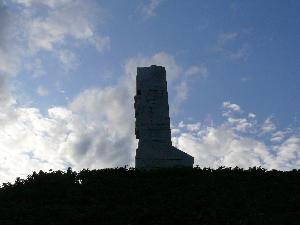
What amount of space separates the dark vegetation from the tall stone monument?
243cm

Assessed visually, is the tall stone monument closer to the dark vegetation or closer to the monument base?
the monument base

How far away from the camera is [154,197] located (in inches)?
613

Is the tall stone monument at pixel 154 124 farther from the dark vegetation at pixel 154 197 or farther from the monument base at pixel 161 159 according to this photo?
the dark vegetation at pixel 154 197

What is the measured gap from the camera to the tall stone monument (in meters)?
21.5

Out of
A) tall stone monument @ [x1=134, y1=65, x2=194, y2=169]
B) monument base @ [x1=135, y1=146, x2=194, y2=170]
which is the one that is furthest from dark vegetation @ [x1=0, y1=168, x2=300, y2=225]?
→ tall stone monument @ [x1=134, y1=65, x2=194, y2=169]

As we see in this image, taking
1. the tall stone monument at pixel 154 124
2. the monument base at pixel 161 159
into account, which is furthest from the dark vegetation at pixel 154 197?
the tall stone monument at pixel 154 124

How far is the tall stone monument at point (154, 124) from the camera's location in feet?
70.5

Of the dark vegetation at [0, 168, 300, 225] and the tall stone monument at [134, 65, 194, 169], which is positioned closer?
the dark vegetation at [0, 168, 300, 225]

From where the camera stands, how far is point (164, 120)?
22312mm

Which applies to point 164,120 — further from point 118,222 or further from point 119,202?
point 118,222

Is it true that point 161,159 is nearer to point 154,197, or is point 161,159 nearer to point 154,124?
point 154,124

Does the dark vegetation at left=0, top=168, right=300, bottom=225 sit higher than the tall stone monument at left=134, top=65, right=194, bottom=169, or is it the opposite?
the tall stone monument at left=134, top=65, right=194, bottom=169

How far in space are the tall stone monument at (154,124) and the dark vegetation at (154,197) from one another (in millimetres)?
2433

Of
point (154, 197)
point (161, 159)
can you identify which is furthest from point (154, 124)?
point (154, 197)
